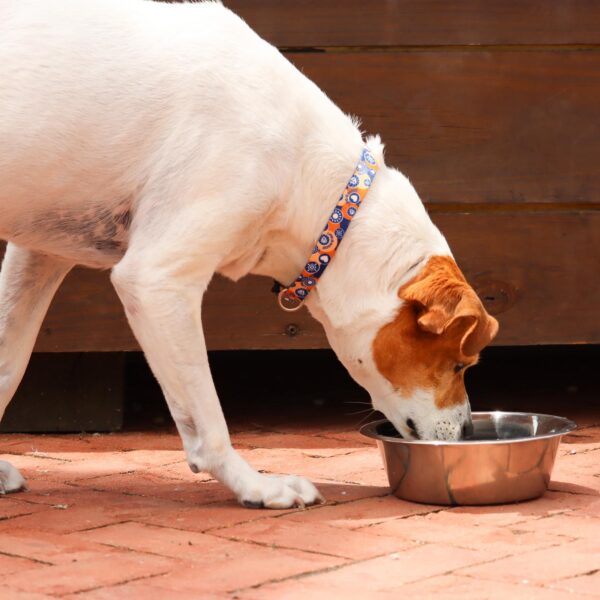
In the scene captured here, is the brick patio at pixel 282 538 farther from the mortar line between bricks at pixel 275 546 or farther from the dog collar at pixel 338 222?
the dog collar at pixel 338 222

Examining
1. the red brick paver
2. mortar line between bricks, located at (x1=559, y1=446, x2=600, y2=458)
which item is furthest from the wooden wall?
the red brick paver

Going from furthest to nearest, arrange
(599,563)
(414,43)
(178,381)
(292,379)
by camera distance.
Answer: (292,379) < (414,43) < (178,381) < (599,563)

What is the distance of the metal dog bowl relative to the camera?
3.54m

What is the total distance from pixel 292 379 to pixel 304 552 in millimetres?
A: 3406

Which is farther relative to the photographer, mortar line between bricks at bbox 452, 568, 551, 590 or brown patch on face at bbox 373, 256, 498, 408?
brown patch on face at bbox 373, 256, 498, 408

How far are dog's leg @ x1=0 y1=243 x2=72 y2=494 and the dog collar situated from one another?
0.85 metres

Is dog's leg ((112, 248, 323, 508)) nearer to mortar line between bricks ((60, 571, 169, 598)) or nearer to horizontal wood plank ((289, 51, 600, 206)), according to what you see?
mortar line between bricks ((60, 571, 169, 598))

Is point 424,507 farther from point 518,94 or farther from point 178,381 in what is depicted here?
point 518,94

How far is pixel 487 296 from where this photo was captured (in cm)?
504

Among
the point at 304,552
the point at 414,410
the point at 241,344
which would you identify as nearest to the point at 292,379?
the point at 241,344

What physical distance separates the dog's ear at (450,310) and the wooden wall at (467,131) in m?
1.39

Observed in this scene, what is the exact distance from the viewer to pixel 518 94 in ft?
16.3

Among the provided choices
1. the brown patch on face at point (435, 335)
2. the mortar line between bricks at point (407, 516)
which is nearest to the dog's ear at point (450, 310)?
the brown patch on face at point (435, 335)

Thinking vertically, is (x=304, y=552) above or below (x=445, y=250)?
below
